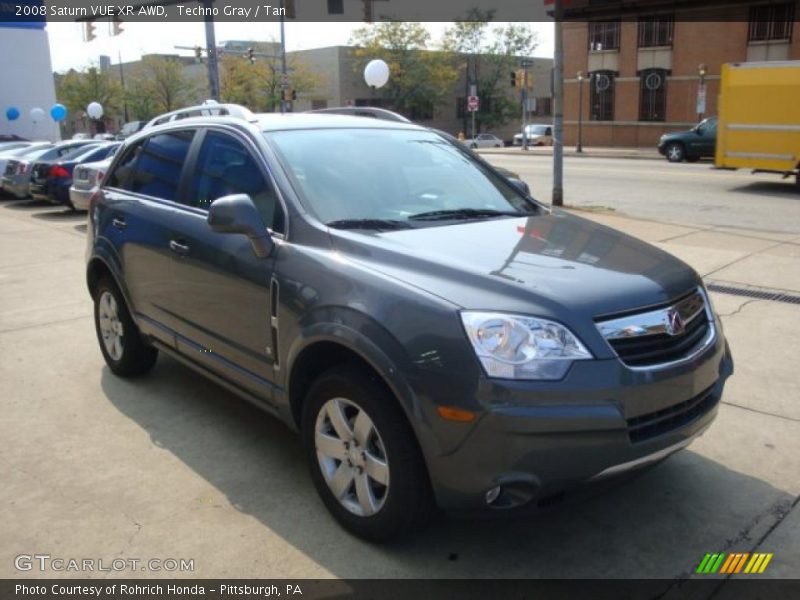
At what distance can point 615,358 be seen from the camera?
109 inches

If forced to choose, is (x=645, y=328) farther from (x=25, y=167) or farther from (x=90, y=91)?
(x=90, y=91)

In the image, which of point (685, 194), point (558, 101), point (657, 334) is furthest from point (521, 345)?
point (685, 194)

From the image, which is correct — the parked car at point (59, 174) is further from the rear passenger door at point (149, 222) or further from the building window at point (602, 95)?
the building window at point (602, 95)

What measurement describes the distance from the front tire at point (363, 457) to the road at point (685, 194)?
1063 centimetres

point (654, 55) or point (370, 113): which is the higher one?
point (654, 55)

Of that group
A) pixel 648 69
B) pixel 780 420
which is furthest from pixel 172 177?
pixel 648 69

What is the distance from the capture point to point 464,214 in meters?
3.89

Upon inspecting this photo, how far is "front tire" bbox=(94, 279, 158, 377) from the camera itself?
5.13 m

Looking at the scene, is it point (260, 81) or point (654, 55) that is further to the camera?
point (260, 81)

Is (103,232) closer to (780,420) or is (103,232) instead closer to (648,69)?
(780,420)

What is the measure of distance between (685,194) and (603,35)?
27.3 meters

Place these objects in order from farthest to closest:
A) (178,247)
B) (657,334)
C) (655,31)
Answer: (655,31)
(178,247)
(657,334)

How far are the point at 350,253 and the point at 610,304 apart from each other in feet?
3.64

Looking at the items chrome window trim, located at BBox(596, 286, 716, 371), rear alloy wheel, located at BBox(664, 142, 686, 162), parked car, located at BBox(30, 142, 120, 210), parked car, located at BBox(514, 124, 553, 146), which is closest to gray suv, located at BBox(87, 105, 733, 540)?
chrome window trim, located at BBox(596, 286, 716, 371)
